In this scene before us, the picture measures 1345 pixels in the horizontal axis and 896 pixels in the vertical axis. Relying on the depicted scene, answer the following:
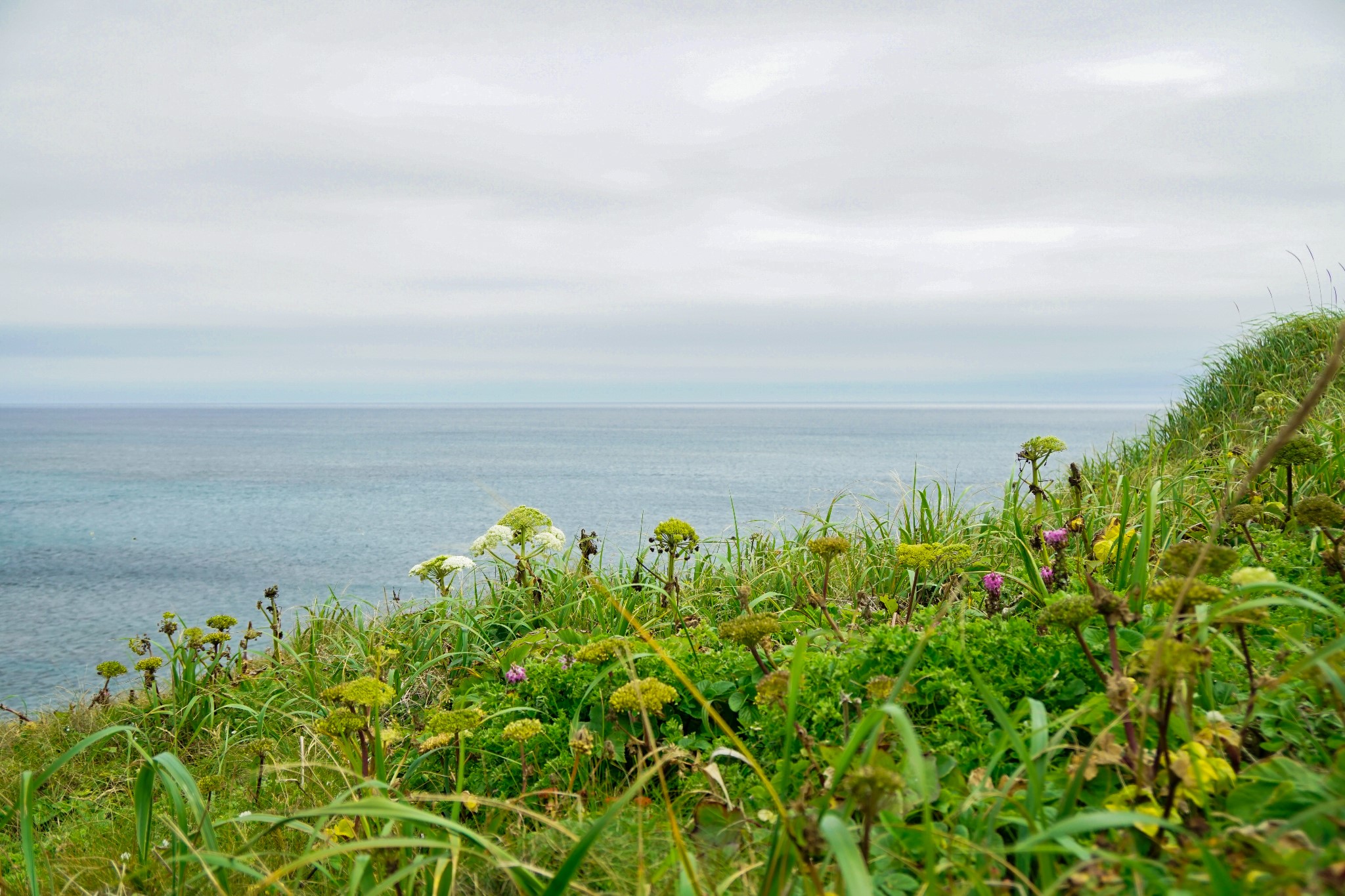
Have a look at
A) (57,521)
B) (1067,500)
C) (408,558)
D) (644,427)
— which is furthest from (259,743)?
(644,427)

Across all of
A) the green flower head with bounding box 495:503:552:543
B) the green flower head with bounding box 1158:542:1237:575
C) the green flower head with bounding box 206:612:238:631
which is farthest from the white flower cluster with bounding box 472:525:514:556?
the green flower head with bounding box 1158:542:1237:575

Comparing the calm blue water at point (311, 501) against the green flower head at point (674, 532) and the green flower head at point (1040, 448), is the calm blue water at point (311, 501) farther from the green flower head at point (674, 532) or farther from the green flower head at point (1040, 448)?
the green flower head at point (1040, 448)

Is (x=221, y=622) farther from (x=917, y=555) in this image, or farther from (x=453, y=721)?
(x=917, y=555)

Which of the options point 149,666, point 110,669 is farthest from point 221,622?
point 110,669

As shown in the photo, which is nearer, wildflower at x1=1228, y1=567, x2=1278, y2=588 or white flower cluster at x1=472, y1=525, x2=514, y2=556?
wildflower at x1=1228, y1=567, x2=1278, y2=588

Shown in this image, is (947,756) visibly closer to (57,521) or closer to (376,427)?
(57,521)

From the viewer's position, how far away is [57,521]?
98.9ft

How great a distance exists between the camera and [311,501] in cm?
3834

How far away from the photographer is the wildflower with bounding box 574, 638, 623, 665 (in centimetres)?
240

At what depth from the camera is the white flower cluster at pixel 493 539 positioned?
14.8 ft

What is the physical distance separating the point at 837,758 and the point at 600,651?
1029 mm

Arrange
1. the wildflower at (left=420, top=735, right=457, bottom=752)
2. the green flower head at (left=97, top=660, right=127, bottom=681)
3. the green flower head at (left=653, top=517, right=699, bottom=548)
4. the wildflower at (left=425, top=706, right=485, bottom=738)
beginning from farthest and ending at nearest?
the green flower head at (left=97, top=660, right=127, bottom=681) < the green flower head at (left=653, top=517, right=699, bottom=548) < the wildflower at (left=420, top=735, right=457, bottom=752) < the wildflower at (left=425, top=706, right=485, bottom=738)

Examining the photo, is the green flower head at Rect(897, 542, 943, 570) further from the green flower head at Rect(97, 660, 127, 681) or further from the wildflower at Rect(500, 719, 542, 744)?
the green flower head at Rect(97, 660, 127, 681)

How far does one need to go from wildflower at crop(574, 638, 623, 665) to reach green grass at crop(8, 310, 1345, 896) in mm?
15
